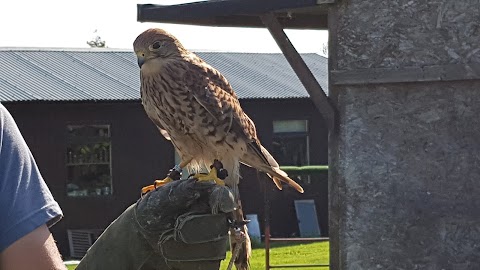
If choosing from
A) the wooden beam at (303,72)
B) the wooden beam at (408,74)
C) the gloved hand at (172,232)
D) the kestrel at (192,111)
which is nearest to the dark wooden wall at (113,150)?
the wooden beam at (303,72)

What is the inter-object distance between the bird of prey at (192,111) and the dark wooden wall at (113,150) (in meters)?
9.89

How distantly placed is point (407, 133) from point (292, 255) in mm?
7863

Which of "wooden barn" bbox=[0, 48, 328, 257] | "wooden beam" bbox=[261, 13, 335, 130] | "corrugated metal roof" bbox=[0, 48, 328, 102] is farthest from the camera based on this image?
"corrugated metal roof" bbox=[0, 48, 328, 102]

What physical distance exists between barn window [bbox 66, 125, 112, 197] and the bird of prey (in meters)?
11.2

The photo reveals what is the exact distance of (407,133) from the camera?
6.04 m

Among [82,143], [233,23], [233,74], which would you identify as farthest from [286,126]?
[233,23]

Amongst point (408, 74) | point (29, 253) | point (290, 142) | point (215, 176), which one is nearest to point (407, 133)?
point (408, 74)

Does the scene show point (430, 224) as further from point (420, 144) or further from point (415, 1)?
point (415, 1)

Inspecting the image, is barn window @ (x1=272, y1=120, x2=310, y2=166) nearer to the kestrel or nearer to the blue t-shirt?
the kestrel

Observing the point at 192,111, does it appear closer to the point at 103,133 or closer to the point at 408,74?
the point at 408,74

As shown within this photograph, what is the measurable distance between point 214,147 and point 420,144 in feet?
5.78

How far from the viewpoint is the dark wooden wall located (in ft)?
50.5

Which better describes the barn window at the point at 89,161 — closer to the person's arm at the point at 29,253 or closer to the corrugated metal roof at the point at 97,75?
the corrugated metal roof at the point at 97,75

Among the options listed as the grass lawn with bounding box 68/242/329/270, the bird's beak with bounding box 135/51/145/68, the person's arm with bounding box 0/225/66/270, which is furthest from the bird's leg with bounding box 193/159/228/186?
the grass lawn with bounding box 68/242/329/270
